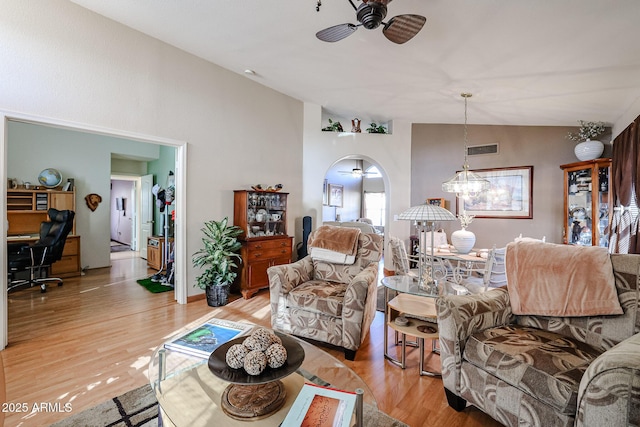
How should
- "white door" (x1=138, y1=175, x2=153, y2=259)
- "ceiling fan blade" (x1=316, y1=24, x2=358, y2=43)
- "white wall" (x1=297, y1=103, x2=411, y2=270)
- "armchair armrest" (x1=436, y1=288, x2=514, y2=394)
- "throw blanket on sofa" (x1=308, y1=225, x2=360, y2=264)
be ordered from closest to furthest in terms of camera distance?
"armchair armrest" (x1=436, y1=288, x2=514, y2=394) → "ceiling fan blade" (x1=316, y1=24, x2=358, y2=43) → "throw blanket on sofa" (x1=308, y1=225, x2=360, y2=264) → "white wall" (x1=297, y1=103, x2=411, y2=270) → "white door" (x1=138, y1=175, x2=153, y2=259)

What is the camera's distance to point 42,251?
13.8 ft

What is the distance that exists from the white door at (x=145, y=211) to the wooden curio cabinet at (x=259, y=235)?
375cm

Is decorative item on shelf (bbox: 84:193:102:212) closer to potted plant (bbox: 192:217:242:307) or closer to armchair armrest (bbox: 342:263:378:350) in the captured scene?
potted plant (bbox: 192:217:242:307)

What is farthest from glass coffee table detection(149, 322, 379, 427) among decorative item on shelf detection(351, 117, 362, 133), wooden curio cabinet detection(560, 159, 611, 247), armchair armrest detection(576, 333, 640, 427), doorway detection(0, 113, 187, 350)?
decorative item on shelf detection(351, 117, 362, 133)

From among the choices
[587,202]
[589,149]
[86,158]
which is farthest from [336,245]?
[86,158]

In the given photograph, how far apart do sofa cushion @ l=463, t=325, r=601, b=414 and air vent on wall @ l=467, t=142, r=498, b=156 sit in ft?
14.3

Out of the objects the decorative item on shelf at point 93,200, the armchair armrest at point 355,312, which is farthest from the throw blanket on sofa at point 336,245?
the decorative item on shelf at point 93,200

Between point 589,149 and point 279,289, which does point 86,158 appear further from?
point 589,149

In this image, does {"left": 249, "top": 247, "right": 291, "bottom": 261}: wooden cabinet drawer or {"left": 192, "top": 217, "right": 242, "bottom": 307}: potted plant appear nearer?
{"left": 192, "top": 217, "right": 242, "bottom": 307}: potted plant

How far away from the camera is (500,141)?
5262 millimetres

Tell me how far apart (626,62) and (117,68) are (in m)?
5.21

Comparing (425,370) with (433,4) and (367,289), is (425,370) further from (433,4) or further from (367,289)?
(433,4)

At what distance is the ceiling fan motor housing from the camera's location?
1944mm

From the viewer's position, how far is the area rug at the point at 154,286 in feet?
14.2
